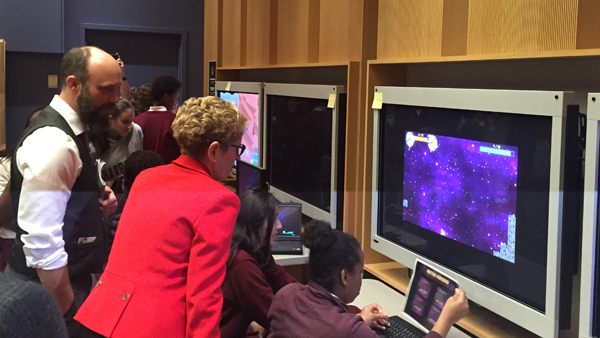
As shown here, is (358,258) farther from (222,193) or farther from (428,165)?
(222,193)

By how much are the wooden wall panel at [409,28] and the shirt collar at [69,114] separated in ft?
3.55

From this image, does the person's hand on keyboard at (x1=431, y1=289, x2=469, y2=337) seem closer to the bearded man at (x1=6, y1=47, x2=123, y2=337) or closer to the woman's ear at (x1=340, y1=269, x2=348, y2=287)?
the woman's ear at (x1=340, y1=269, x2=348, y2=287)

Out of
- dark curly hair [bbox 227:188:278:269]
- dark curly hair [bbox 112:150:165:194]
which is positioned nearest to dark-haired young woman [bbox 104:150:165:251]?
dark curly hair [bbox 112:150:165:194]

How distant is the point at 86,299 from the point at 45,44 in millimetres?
484

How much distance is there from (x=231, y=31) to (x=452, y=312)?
87cm

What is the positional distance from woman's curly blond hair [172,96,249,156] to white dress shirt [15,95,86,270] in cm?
25

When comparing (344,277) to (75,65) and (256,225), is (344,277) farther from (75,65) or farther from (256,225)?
(75,65)

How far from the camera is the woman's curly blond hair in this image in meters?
1.15

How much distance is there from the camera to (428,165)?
1.57 m

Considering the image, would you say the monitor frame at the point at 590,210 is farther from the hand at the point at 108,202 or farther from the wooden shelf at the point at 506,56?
the hand at the point at 108,202

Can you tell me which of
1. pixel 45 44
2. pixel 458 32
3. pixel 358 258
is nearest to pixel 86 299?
pixel 45 44

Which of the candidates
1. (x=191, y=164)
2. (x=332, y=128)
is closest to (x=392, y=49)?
(x=332, y=128)

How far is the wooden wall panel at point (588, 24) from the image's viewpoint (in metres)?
1.14

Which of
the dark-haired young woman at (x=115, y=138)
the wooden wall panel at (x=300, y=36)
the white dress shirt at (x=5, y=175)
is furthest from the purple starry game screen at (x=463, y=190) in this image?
the white dress shirt at (x=5, y=175)
